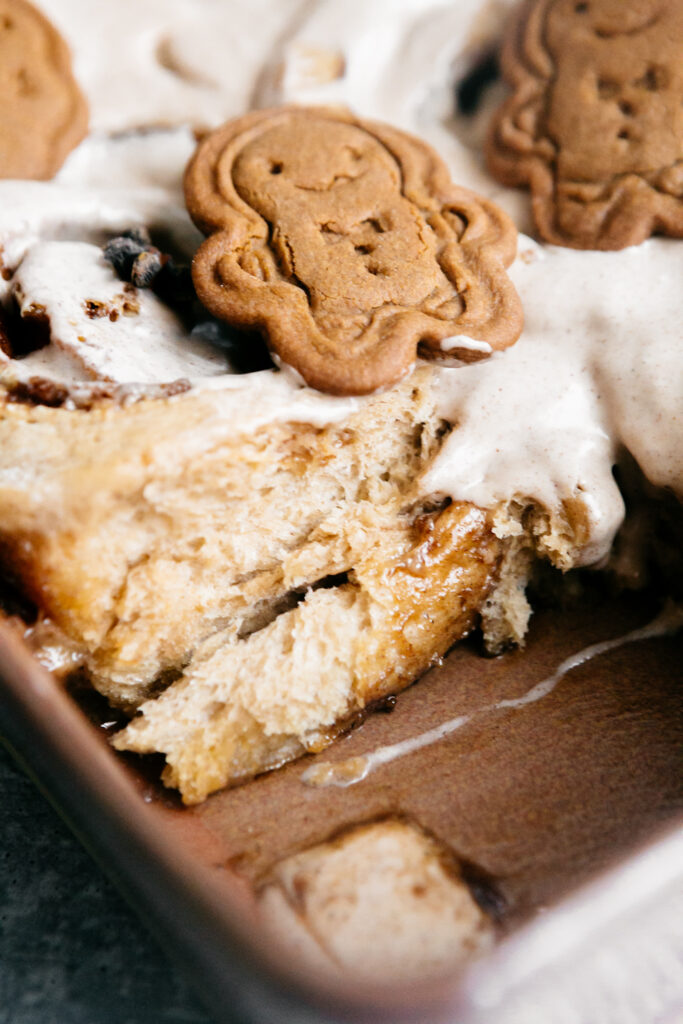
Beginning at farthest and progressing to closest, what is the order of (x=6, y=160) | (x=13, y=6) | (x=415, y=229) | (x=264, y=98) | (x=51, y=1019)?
(x=264, y=98), (x=13, y=6), (x=6, y=160), (x=415, y=229), (x=51, y=1019)

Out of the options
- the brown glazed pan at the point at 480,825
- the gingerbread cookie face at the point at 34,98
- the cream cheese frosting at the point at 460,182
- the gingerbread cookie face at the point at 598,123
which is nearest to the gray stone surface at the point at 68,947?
the brown glazed pan at the point at 480,825

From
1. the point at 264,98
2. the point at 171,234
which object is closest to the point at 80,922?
the point at 171,234

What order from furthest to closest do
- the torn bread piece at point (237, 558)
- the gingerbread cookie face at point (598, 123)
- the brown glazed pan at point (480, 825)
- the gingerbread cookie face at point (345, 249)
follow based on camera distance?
the gingerbread cookie face at point (598, 123) → the gingerbread cookie face at point (345, 249) → the torn bread piece at point (237, 558) → the brown glazed pan at point (480, 825)

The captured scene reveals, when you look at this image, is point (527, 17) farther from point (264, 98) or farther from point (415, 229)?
point (415, 229)

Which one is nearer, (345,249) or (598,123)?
(345,249)

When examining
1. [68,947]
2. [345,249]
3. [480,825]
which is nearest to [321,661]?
[480,825]

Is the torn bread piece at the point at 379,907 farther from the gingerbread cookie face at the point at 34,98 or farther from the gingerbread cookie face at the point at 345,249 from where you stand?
the gingerbread cookie face at the point at 34,98

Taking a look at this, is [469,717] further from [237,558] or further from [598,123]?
[598,123]
